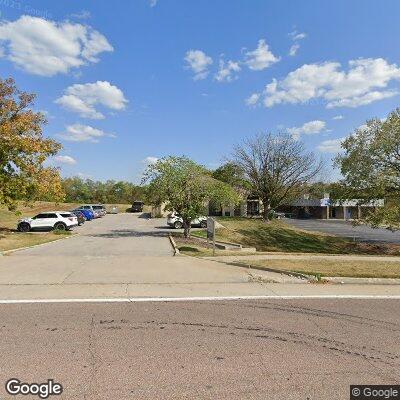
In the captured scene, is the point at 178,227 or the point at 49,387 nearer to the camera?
the point at 49,387

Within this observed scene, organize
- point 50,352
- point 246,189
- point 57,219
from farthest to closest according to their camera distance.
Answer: point 246,189 → point 57,219 → point 50,352

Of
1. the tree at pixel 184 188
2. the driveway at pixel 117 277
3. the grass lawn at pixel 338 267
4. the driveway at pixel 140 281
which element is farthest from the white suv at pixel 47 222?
the grass lawn at pixel 338 267

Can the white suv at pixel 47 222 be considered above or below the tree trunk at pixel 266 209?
below

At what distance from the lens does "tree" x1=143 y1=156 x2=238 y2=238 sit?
24.2 meters

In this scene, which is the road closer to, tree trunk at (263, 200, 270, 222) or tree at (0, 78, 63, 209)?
tree at (0, 78, 63, 209)

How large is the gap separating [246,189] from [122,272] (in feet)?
122

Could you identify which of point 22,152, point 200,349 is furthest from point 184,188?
point 200,349

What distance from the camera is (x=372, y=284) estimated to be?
35.2 feet

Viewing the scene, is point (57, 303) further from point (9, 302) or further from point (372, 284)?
point (372, 284)

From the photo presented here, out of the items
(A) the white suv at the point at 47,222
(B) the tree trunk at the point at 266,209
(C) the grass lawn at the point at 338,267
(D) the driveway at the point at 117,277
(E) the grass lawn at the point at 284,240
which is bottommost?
(E) the grass lawn at the point at 284,240

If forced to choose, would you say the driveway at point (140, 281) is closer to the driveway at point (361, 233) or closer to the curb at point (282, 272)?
the curb at point (282, 272)

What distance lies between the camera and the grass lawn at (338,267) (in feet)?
38.3

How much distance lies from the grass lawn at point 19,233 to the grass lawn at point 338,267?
12223mm

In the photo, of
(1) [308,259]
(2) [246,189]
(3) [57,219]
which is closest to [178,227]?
(3) [57,219]
